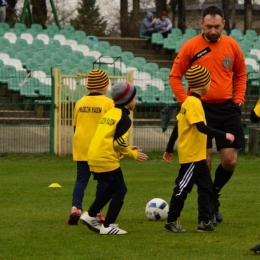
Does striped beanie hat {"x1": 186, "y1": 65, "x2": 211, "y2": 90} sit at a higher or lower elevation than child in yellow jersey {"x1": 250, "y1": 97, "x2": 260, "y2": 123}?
higher

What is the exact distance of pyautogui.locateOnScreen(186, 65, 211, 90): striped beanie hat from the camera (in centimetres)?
802

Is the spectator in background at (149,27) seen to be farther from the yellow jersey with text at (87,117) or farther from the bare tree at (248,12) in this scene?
the yellow jersey with text at (87,117)

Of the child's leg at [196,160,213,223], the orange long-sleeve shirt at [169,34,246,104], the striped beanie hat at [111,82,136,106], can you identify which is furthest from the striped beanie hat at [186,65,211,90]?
the child's leg at [196,160,213,223]

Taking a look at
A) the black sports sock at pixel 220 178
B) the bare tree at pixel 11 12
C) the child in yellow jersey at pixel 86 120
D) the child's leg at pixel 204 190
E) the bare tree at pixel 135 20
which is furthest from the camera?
the bare tree at pixel 135 20

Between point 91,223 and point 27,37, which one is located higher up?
point 27,37

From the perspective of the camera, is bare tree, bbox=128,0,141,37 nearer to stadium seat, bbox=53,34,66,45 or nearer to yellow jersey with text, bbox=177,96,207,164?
stadium seat, bbox=53,34,66,45

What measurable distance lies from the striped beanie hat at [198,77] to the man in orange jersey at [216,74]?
0.48 m

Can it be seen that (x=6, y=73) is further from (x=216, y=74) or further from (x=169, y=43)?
(x=216, y=74)

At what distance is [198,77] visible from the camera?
26.3ft

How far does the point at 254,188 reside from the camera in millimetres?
12586

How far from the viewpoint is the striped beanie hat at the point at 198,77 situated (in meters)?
8.02

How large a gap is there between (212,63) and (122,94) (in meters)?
1.14

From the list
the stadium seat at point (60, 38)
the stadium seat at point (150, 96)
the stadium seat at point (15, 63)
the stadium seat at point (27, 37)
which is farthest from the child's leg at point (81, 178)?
the stadium seat at point (60, 38)

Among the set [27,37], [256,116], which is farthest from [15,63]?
[256,116]
